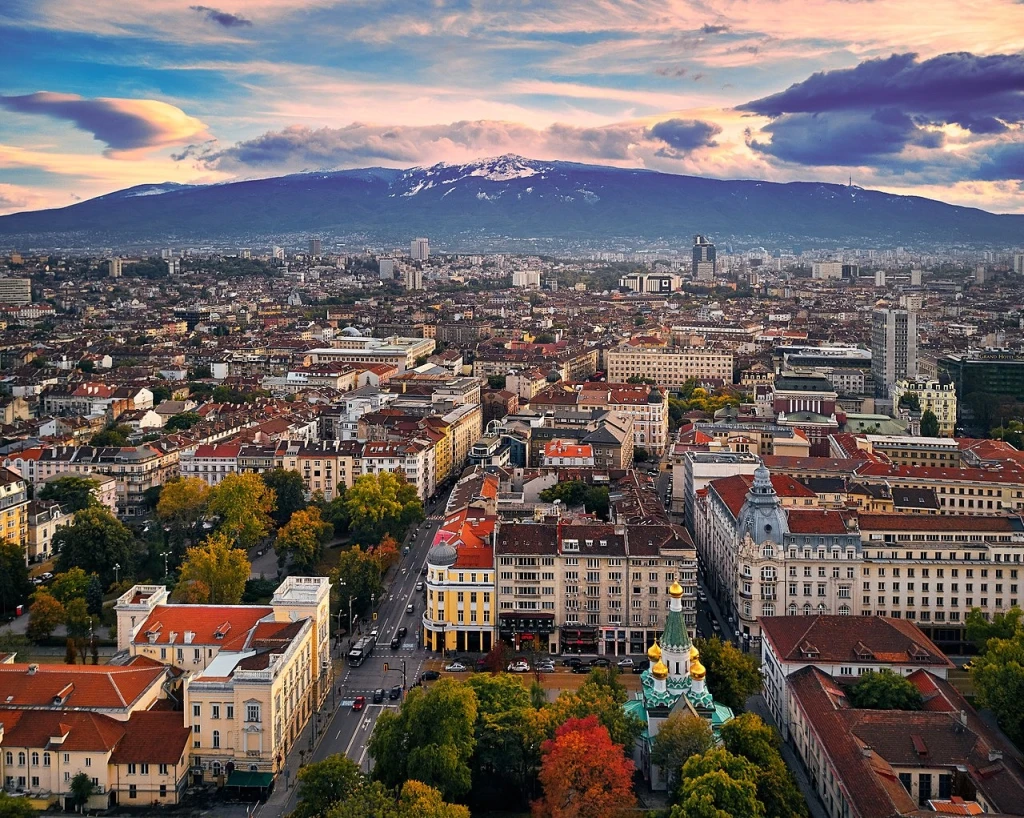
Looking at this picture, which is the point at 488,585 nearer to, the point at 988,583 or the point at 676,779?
the point at 676,779

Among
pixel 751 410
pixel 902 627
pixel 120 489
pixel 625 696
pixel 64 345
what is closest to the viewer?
pixel 625 696

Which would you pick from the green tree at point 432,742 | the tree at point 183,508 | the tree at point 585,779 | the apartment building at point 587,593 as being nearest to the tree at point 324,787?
the green tree at point 432,742

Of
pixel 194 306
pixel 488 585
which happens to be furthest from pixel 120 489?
pixel 194 306

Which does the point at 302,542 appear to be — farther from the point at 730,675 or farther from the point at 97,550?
the point at 730,675

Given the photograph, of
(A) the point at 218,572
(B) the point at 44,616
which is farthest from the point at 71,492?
(A) the point at 218,572

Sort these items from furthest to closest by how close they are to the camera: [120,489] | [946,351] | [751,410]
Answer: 1. [946,351]
2. [751,410]
3. [120,489]

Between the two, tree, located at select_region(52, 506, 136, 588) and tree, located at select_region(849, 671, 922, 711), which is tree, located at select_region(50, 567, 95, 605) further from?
tree, located at select_region(849, 671, 922, 711)
